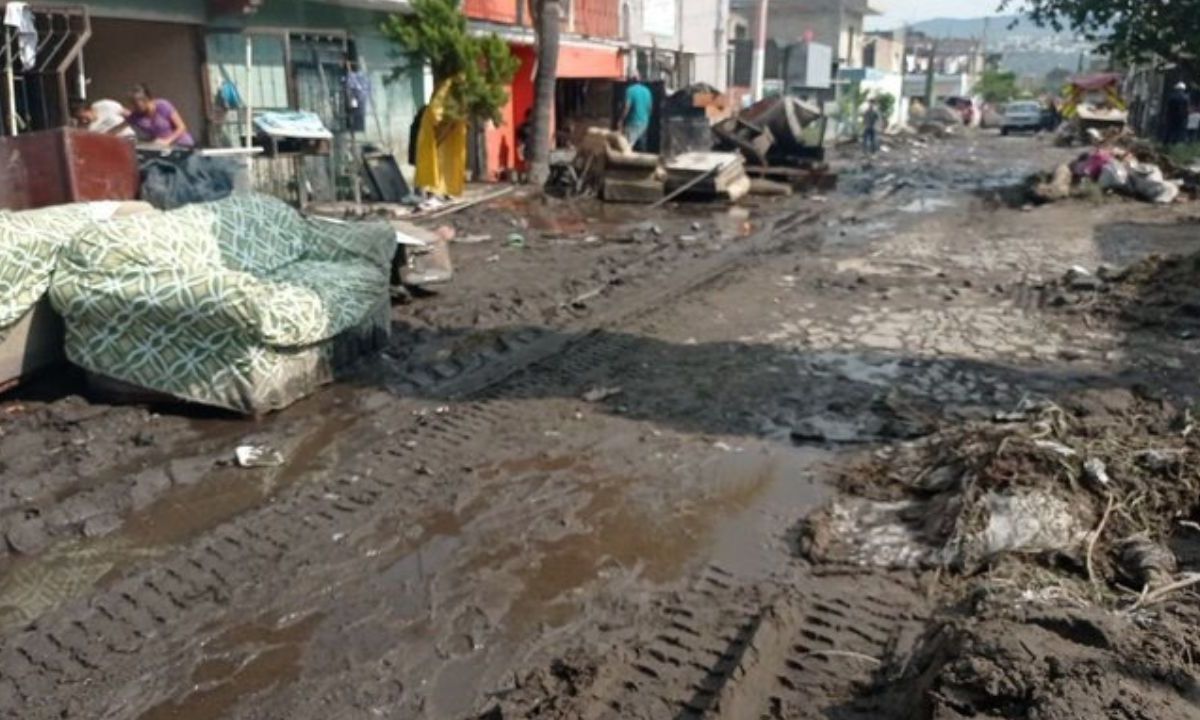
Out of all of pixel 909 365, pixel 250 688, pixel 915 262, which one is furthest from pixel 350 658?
pixel 915 262

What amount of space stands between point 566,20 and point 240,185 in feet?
45.8

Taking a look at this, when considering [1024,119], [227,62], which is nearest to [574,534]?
[227,62]

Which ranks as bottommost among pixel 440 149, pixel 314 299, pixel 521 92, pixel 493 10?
pixel 314 299

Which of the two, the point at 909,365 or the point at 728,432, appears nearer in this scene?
the point at 728,432

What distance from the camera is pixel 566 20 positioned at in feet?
72.3

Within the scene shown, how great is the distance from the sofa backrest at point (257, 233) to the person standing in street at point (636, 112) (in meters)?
14.1

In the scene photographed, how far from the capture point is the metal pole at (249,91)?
40.4ft

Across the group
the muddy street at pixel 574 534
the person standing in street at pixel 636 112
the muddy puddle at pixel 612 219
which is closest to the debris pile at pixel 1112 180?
the muddy puddle at pixel 612 219

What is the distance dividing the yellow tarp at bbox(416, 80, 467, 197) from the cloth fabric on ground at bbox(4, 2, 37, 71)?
18.8ft

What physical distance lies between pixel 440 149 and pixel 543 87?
3.63 m

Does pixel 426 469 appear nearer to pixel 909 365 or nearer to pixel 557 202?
pixel 909 365

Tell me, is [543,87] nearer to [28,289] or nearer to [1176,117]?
[28,289]

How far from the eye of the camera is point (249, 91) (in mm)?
12828

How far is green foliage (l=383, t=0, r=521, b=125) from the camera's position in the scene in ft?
45.9
